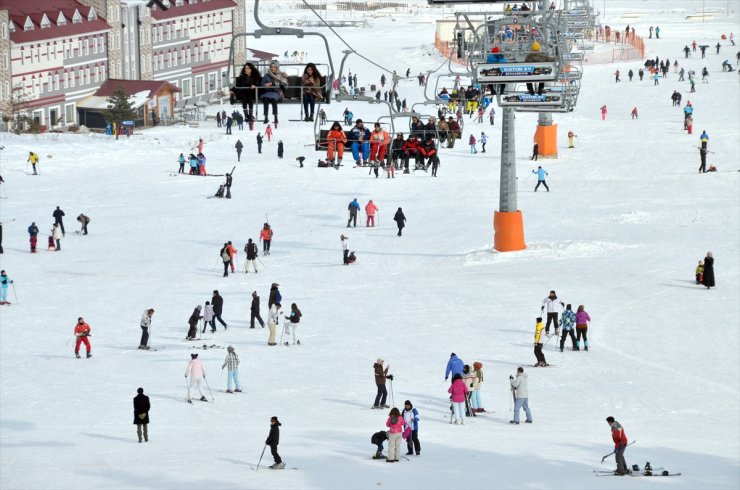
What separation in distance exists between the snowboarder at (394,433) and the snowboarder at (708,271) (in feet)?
42.8

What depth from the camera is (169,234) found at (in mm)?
43000

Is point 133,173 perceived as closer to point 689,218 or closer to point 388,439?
point 689,218

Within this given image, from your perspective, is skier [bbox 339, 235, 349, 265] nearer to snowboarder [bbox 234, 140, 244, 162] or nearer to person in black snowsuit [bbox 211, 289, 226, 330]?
person in black snowsuit [bbox 211, 289, 226, 330]

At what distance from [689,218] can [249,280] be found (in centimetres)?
1242

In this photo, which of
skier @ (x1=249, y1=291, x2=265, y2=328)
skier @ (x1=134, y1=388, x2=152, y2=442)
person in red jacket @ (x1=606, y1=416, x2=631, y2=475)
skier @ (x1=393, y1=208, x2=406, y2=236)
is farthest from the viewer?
skier @ (x1=393, y1=208, x2=406, y2=236)

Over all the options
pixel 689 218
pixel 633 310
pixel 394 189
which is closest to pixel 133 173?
pixel 394 189

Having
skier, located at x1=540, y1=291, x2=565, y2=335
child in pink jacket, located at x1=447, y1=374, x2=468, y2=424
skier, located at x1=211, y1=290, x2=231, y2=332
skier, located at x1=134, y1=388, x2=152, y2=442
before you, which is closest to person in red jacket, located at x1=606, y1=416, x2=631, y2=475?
child in pink jacket, located at x1=447, y1=374, x2=468, y2=424

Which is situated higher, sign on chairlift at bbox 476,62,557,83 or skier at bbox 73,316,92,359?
sign on chairlift at bbox 476,62,557,83

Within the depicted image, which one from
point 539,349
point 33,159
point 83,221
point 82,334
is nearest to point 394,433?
point 539,349

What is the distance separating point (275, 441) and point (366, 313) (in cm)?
1154

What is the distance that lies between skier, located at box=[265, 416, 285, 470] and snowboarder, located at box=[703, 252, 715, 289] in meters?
14.1

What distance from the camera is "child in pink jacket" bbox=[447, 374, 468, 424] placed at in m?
23.2

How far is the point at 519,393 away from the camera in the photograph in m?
23.3

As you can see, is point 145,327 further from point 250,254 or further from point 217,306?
point 250,254
